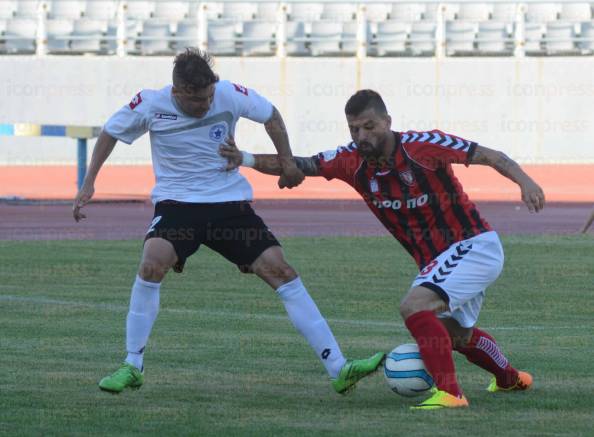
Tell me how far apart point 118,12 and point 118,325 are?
27.2 metres

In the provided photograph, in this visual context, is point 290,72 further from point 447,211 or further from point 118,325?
point 447,211

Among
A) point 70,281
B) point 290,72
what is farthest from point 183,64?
point 290,72

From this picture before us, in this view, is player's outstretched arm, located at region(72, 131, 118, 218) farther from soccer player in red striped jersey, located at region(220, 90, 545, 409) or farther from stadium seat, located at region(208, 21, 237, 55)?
stadium seat, located at region(208, 21, 237, 55)

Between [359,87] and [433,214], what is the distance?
29.3 meters

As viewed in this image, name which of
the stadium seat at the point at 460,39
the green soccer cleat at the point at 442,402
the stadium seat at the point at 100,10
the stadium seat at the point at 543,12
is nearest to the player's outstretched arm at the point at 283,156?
the green soccer cleat at the point at 442,402

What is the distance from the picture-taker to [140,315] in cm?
764

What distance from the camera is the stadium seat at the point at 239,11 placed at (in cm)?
3956

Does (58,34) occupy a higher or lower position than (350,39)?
higher

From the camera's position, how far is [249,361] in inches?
345

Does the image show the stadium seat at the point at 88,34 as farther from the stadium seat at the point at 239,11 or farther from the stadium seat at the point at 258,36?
the stadium seat at the point at 239,11

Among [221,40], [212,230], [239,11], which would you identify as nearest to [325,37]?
[221,40]

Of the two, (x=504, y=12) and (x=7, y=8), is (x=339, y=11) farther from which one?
(x=7, y=8)

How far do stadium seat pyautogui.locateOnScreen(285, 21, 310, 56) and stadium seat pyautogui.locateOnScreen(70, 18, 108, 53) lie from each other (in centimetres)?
471

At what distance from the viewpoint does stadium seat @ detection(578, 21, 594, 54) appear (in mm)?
37406
